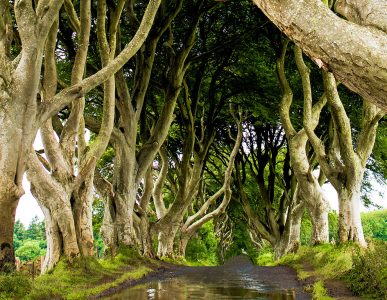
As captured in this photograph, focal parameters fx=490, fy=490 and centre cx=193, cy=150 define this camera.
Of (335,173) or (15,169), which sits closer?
(15,169)

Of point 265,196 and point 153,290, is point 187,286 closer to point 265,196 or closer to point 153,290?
point 153,290

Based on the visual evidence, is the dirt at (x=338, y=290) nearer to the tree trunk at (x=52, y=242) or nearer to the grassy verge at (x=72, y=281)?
the grassy verge at (x=72, y=281)

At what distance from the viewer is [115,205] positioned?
1706 cm

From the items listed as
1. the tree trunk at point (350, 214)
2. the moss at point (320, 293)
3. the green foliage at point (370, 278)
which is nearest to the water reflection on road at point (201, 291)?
the moss at point (320, 293)

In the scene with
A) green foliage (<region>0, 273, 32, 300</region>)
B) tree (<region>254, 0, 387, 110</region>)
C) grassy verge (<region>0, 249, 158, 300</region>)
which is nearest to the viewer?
tree (<region>254, 0, 387, 110</region>)

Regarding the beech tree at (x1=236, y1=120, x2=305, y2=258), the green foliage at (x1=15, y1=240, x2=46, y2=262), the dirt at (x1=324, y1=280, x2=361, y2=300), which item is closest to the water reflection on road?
the dirt at (x1=324, y1=280, x2=361, y2=300)

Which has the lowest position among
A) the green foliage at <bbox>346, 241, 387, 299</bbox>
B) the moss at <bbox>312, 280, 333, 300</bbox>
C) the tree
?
the moss at <bbox>312, 280, 333, 300</bbox>

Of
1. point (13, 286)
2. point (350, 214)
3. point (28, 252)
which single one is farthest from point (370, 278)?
point (28, 252)

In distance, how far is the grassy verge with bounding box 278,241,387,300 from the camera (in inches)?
334

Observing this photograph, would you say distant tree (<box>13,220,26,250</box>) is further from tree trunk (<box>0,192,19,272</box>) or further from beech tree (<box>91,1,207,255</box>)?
tree trunk (<box>0,192,19,272</box>)

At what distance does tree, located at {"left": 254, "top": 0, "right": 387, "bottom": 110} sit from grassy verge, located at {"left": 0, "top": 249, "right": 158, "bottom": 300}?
242 inches

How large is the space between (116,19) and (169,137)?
15903 mm

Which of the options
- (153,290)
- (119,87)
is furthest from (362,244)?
(119,87)

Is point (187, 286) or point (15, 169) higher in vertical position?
point (15, 169)
